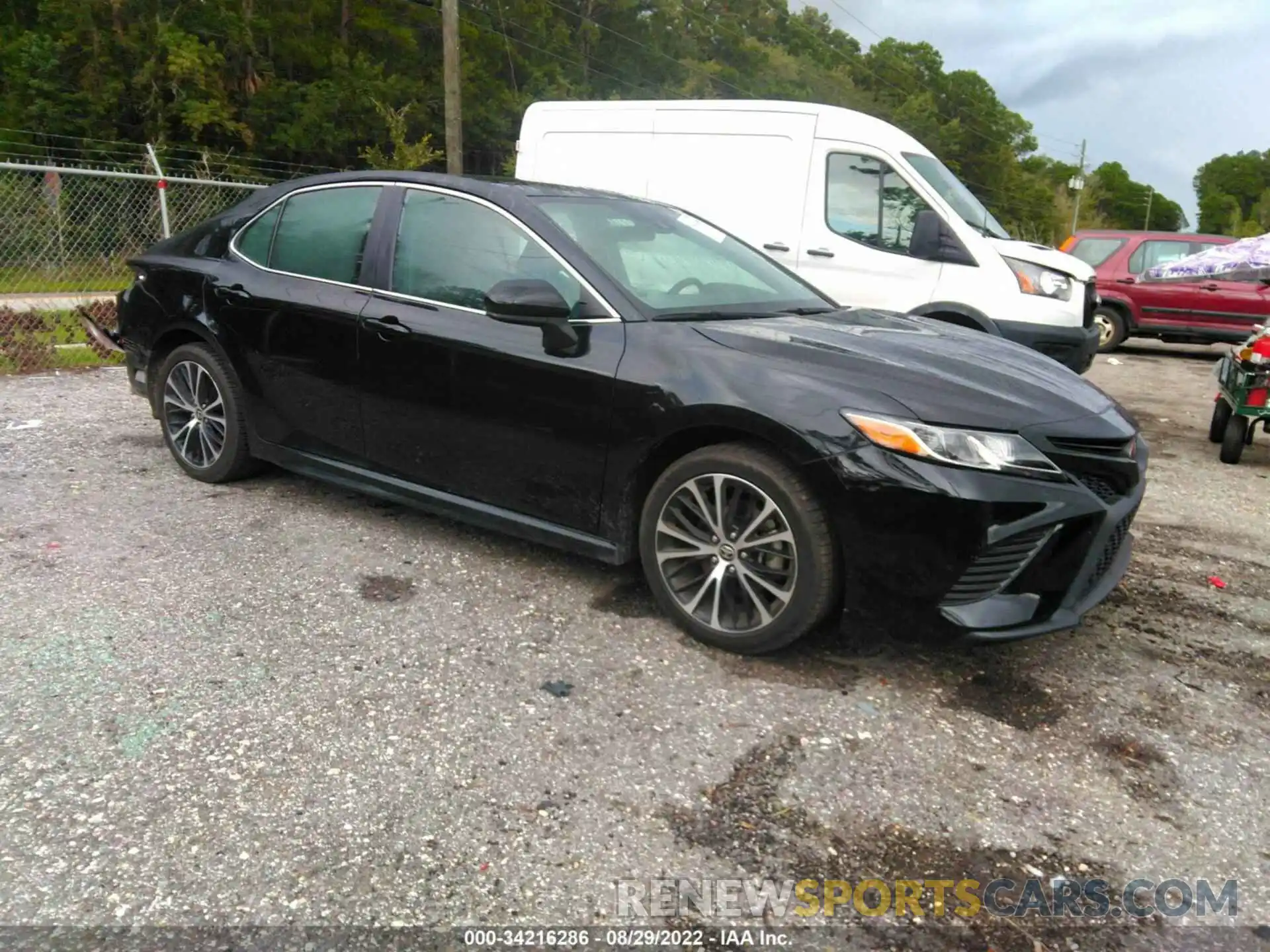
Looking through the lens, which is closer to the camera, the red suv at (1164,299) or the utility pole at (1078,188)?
the red suv at (1164,299)

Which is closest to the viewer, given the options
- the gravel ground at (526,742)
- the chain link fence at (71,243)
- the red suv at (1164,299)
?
the gravel ground at (526,742)

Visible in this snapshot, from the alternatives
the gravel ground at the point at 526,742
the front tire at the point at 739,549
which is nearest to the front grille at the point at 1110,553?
the gravel ground at the point at 526,742

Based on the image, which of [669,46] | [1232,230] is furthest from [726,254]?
[1232,230]

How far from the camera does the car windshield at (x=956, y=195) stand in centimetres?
737

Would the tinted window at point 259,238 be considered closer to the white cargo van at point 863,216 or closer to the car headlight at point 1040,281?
the white cargo van at point 863,216

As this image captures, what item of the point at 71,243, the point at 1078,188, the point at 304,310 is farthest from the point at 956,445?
the point at 1078,188

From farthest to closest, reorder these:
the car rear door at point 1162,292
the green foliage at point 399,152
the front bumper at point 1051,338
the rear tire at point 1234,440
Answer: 1. the green foliage at point 399,152
2. the car rear door at point 1162,292
3. the front bumper at point 1051,338
4. the rear tire at point 1234,440

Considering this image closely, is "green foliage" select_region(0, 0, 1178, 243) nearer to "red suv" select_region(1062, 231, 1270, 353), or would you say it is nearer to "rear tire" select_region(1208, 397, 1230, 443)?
"red suv" select_region(1062, 231, 1270, 353)

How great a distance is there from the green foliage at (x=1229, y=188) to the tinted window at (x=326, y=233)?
123311mm

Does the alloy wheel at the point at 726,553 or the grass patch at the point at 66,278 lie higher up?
the grass patch at the point at 66,278

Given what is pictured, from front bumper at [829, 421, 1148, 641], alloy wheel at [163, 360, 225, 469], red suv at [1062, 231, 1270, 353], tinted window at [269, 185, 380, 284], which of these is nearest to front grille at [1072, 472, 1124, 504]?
front bumper at [829, 421, 1148, 641]

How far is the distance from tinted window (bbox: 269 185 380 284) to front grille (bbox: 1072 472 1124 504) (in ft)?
9.85

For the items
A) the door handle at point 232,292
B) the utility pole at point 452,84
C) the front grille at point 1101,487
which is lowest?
the front grille at point 1101,487

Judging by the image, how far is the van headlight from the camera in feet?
23.3
